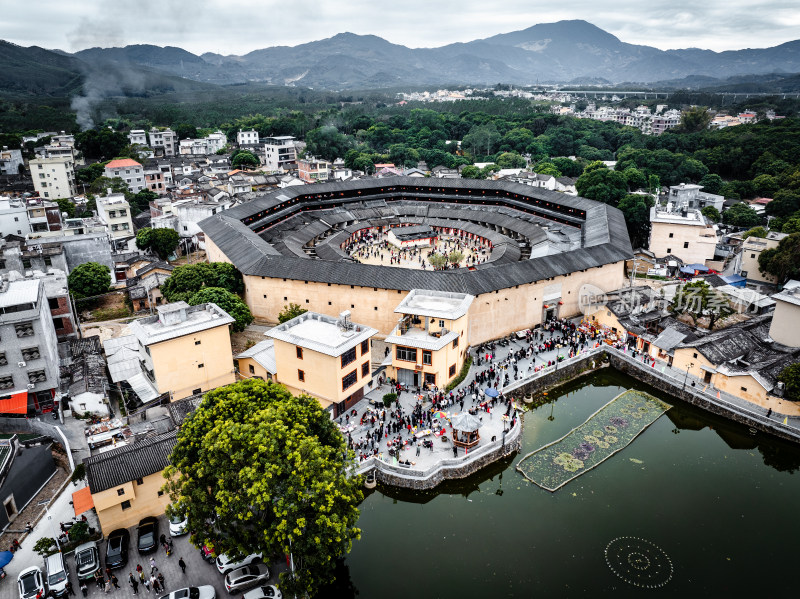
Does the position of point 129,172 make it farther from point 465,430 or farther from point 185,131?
point 465,430

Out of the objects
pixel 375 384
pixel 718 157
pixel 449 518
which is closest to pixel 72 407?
pixel 375 384

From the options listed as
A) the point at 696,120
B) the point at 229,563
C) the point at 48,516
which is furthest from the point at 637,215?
the point at 696,120

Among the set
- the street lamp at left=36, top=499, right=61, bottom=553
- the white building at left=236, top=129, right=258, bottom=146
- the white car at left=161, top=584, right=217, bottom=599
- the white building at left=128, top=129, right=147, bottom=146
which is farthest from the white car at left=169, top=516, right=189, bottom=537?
the white building at left=236, top=129, right=258, bottom=146

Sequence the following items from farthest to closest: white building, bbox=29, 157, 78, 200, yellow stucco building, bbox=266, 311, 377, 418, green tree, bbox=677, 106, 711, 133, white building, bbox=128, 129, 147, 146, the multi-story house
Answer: green tree, bbox=677, 106, 711, 133 → white building, bbox=128, 129, 147, 146 → white building, bbox=29, 157, 78, 200 → yellow stucco building, bbox=266, 311, 377, 418 → the multi-story house

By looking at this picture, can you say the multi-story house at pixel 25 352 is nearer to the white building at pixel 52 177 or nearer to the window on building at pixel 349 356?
the window on building at pixel 349 356

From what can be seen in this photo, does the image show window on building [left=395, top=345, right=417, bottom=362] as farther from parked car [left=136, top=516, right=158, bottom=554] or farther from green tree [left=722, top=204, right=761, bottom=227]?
green tree [left=722, top=204, right=761, bottom=227]

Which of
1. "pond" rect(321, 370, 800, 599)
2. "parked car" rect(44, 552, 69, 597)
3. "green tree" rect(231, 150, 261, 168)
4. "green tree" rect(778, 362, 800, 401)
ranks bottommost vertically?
"pond" rect(321, 370, 800, 599)
